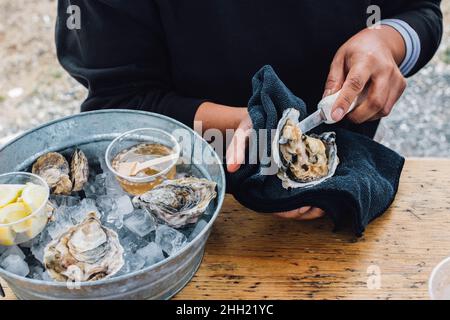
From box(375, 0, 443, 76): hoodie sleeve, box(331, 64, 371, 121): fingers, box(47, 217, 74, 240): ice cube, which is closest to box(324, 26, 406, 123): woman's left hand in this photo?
box(331, 64, 371, 121): fingers

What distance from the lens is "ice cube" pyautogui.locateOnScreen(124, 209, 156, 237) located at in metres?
0.89

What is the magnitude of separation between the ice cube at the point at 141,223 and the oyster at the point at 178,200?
0.01 m

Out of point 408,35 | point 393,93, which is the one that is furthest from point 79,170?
point 408,35

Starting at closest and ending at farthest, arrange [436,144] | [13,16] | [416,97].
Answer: [436,144], [416,97], [13,16]

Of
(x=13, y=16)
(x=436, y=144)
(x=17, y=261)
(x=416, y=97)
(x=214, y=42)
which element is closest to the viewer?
(x=17, y=261)

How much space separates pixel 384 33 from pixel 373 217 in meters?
0.49

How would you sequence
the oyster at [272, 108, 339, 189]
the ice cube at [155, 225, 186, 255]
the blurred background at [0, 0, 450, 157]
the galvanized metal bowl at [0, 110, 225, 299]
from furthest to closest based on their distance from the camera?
the blurred background at [0, 0, 450, 157], the oyster at [272, 108, 339, 189], the ice cube at [155, 225, 186, 255], the galvanized metal bowl at [0, 110, 225, 299]

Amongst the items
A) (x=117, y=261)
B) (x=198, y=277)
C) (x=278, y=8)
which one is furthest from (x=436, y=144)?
(x=117, y=261)

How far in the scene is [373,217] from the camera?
103cm

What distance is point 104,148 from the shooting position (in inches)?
42.4

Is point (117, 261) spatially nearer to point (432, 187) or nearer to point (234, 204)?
point (234, 204)

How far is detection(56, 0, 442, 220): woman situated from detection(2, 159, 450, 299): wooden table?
0.23m

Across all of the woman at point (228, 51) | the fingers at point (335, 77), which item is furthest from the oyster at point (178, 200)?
the fingers at point (335, 77)

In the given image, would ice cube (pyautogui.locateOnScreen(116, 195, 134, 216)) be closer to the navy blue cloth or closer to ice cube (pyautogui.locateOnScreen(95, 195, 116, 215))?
ice cube (pyautogui.locateOnScreen(95, 195, 116, 215))
